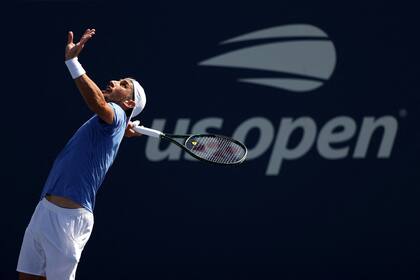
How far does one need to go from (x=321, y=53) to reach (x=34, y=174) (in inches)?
87.5

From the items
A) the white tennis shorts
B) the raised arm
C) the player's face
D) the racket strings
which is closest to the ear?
the player's face

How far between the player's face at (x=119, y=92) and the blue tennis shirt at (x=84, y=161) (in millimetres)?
118

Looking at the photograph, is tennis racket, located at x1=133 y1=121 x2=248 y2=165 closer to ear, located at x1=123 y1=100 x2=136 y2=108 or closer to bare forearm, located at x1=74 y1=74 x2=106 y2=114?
ear, located at x1=123 y1=100 x2=136 y2=108

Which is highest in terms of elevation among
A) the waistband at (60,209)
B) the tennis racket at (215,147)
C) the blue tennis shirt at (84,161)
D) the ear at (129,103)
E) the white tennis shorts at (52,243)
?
the tennis racket at (215,147)

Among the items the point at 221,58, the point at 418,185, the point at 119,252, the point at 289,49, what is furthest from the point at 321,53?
the point at 119,252

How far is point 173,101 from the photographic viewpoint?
283 inches

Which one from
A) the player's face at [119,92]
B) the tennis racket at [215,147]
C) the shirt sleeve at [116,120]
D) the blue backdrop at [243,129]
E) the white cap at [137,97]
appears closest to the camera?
the shirt sleeve at [116,120]

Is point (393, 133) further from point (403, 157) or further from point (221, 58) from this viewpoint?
point (221, 58)

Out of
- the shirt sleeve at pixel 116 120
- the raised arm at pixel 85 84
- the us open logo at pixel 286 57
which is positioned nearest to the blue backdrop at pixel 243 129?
the us open logo at pixel 286 57

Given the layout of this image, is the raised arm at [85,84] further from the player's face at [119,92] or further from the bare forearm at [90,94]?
the player's face at [119,92]

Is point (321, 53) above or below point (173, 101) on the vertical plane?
above

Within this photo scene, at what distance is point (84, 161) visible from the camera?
5082 mm

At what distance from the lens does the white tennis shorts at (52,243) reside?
504 centimetres

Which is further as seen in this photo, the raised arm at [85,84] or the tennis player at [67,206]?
the tennis player at [67,206]
